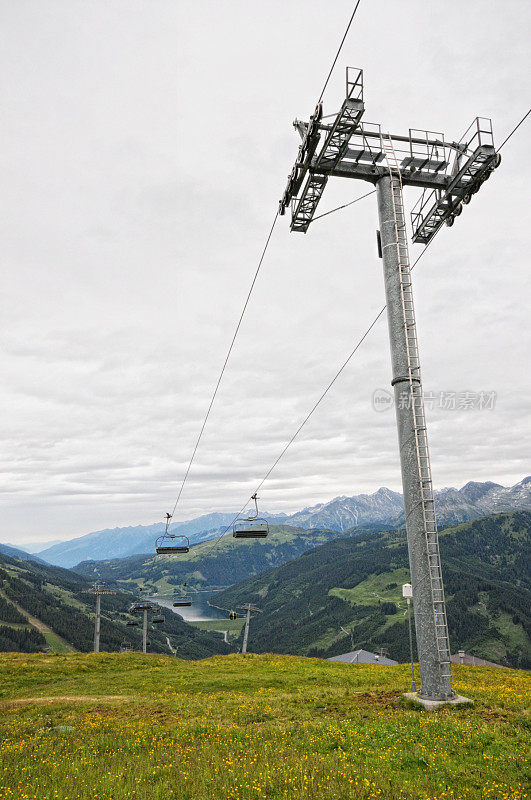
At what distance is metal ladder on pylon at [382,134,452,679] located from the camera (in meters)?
17.9

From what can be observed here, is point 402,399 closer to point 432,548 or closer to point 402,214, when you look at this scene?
point 432,548

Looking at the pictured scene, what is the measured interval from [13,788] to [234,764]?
5.97 m

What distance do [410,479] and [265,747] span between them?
10800mm

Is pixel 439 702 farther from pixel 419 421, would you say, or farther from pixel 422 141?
pixel 422 141

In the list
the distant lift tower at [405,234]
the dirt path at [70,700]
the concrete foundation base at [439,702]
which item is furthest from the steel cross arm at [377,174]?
the dirt path at [70,700]

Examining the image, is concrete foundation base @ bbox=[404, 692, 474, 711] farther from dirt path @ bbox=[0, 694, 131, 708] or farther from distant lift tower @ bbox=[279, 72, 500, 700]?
dirt path @ bbox=[0, 694, 131, 708]

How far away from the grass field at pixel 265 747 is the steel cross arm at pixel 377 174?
2206 centimetres

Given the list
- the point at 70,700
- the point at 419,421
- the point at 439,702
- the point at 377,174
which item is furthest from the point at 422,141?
the point at 70,700

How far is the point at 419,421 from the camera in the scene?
19172 mm

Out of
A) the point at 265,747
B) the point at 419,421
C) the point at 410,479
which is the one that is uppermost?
the point at 419,421

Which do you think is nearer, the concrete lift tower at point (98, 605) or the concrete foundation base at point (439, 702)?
the concrete foundation base at point (439, 702)

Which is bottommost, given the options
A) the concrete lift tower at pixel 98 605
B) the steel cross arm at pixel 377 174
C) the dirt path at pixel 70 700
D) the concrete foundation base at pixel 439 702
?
the concrete lift tower at pixel 98 605

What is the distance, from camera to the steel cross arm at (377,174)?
20844mm

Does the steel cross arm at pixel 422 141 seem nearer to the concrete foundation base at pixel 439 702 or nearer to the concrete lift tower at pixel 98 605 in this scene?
the concrete foundation base at pixel 439 702
